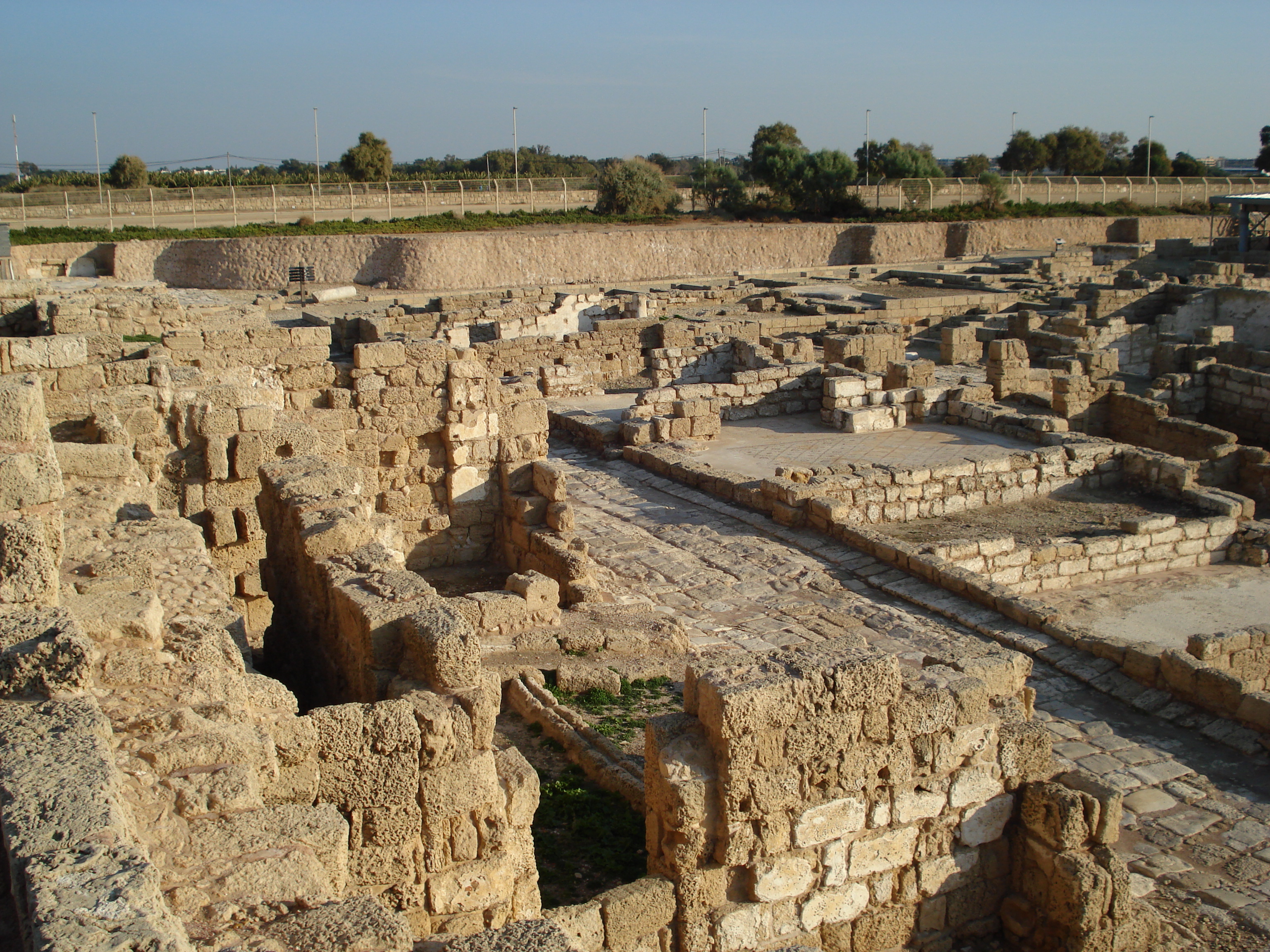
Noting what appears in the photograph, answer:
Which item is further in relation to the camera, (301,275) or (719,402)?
(301,275)

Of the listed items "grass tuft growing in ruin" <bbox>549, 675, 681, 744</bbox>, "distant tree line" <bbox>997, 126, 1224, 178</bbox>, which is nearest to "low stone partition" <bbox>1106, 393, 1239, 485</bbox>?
"grass tuft growing in ruin" <bbox>549, 675, 681, 744</bbox>

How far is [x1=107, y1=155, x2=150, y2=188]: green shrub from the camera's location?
45.5m

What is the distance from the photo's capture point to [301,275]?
31.4 metres

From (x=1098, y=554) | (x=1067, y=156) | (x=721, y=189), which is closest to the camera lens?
(x=1098, y=554)

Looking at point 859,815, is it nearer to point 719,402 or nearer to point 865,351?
point 719,402

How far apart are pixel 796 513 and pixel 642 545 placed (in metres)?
1.65

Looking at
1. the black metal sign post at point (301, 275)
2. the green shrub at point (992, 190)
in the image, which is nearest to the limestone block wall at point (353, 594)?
the black metal sign post at point (301, 275)

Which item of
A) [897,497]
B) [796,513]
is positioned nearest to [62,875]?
[796,513]

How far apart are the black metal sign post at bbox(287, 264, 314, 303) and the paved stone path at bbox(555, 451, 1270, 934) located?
1908 centimetres

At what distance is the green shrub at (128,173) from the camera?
45469 mm

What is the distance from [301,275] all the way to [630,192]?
17.3m

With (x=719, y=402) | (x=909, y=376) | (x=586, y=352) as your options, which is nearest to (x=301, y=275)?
(x=586, y=352)

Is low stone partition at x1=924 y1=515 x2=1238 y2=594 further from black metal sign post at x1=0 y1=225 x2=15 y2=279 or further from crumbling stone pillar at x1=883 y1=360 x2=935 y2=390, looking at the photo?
black metal sign post at x1=0 y1=225 x2=15 y2=279

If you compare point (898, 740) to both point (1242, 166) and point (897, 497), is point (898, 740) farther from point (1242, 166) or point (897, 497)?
point (1242, 166)
